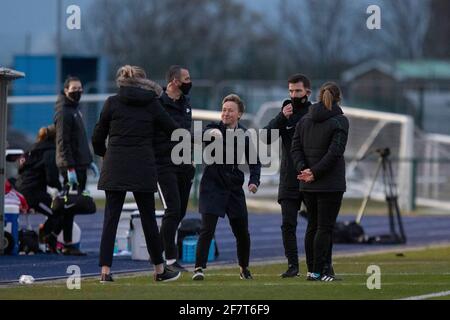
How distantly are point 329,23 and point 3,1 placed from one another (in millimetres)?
20397

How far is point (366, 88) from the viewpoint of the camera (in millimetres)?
45469

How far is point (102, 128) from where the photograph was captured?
42.8 ft

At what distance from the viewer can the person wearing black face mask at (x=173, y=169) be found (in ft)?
47.5

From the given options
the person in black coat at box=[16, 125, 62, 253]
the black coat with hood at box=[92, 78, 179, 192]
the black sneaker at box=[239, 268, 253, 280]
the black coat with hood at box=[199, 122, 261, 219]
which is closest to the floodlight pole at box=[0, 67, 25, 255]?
the person in black coat at box=[16, 125, 62, 253]

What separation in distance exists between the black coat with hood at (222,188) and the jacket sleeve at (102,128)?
1275mm

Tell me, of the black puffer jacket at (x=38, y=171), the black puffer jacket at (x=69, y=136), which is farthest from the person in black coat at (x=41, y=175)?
the black puffer jacket at (x=69, y=136)

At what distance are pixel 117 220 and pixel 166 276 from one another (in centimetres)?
79

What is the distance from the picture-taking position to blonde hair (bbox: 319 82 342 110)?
13.5 m

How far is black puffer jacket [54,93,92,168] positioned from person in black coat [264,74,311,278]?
3.56m

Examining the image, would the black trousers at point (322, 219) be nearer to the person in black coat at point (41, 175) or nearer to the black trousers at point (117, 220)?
the black trousers at point (117, 220)

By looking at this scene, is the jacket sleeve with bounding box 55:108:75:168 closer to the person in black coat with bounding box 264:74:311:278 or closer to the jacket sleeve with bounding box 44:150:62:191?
the jacket sleeve with bounding box 44:150:62:191

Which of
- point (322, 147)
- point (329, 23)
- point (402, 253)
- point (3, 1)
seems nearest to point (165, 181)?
point (322, 147)

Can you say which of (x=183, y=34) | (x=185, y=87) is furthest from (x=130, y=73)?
(x=183, y=34)

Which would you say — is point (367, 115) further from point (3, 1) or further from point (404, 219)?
point (3, 1)
